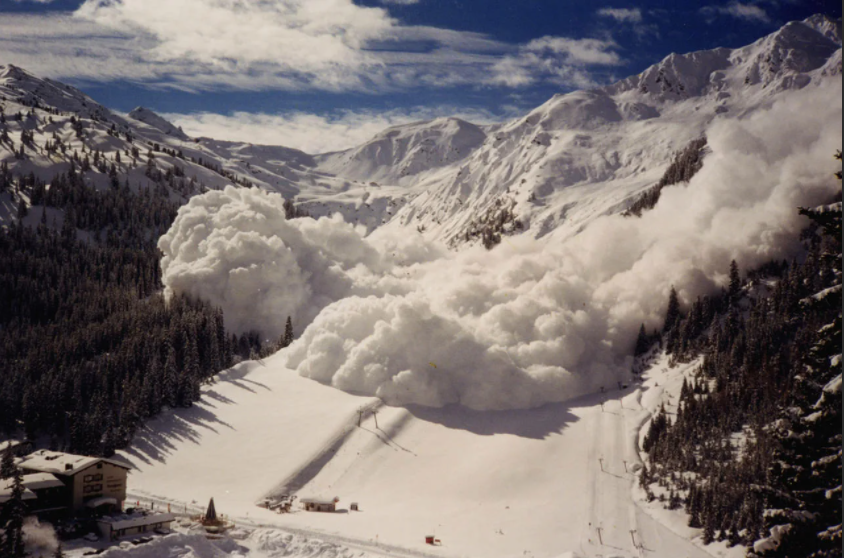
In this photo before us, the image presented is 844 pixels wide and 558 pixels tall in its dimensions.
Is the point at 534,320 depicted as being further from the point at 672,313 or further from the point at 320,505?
the point at 320,505

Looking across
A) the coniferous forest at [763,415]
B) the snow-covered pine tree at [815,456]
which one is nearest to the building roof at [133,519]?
the coniferous forest at [763,415]

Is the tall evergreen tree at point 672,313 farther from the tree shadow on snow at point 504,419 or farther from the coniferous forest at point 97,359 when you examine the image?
the coniferous forest at point 97,359

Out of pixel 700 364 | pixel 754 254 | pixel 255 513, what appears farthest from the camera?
pixel 754 254

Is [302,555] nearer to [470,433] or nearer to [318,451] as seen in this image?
[318,451]

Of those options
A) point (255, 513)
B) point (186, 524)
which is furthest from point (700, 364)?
point (186, 524)

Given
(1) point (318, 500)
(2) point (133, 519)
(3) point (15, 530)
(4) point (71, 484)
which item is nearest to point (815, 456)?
(3) point (15, 530)
